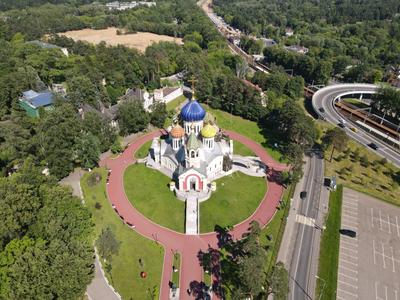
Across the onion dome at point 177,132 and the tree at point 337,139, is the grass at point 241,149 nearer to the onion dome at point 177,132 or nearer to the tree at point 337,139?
the onion dome at point 177,132

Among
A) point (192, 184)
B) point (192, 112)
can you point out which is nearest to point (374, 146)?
point (192, 112)

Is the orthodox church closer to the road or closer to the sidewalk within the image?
the sidewalk

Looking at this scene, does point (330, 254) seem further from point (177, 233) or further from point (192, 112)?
point (192, 112)

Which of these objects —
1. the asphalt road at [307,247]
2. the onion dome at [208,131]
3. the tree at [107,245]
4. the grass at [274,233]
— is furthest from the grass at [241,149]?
the tree at [107,245]

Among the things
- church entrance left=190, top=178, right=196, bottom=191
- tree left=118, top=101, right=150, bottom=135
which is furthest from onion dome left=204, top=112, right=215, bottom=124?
tree left=118, top=101, right=150, bottom=135

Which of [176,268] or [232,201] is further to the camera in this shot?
[232,201]

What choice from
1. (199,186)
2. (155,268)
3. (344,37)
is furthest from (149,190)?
(344,37)

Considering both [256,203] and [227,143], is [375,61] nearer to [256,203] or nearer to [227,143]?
[227,143]
